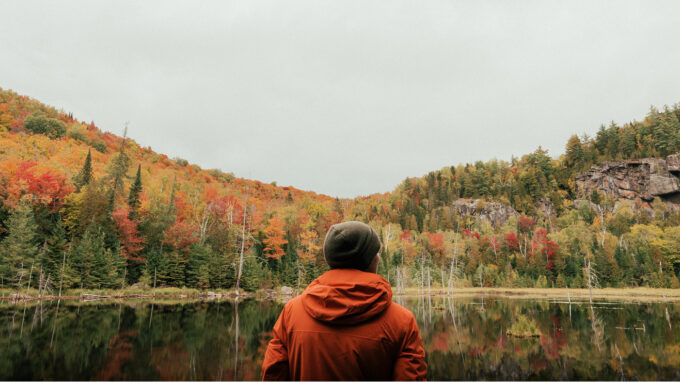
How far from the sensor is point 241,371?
8172mm

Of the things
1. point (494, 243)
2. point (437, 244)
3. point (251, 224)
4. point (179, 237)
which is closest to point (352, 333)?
point (179, 237)

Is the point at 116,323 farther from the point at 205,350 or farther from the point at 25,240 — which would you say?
the point at 25,240

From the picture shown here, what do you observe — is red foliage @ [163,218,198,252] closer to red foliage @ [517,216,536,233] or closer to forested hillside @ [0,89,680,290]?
forested hillside @ [0,89,680,290]

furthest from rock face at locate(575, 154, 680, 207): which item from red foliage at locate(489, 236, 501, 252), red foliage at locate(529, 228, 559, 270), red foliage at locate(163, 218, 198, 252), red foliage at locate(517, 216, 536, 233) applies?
red foliage at locate(163, 218, 198, 252)

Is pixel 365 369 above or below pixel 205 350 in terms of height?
above

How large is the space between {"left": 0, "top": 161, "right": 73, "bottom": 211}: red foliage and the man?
141 feet

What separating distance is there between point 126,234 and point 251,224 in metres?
14.4

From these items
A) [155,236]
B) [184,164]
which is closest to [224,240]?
[155,236]

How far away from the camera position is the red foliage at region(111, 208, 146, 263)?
36.1 metres

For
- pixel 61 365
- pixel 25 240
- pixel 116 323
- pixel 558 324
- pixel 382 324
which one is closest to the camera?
pixel 382 324

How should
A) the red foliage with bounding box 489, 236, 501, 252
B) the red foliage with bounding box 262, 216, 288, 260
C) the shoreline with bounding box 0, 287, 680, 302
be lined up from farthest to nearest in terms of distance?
the red foliage with bounding box 489, 236, 501, 252 → the red foliage with bounding box 262, 216, 288, 260 → the shoreline with bounding box 0, 287, 680, 302

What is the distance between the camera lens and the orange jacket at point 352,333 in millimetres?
1610

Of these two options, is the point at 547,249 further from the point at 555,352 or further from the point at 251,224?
the point at 555,352

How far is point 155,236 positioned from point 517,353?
39.8m
